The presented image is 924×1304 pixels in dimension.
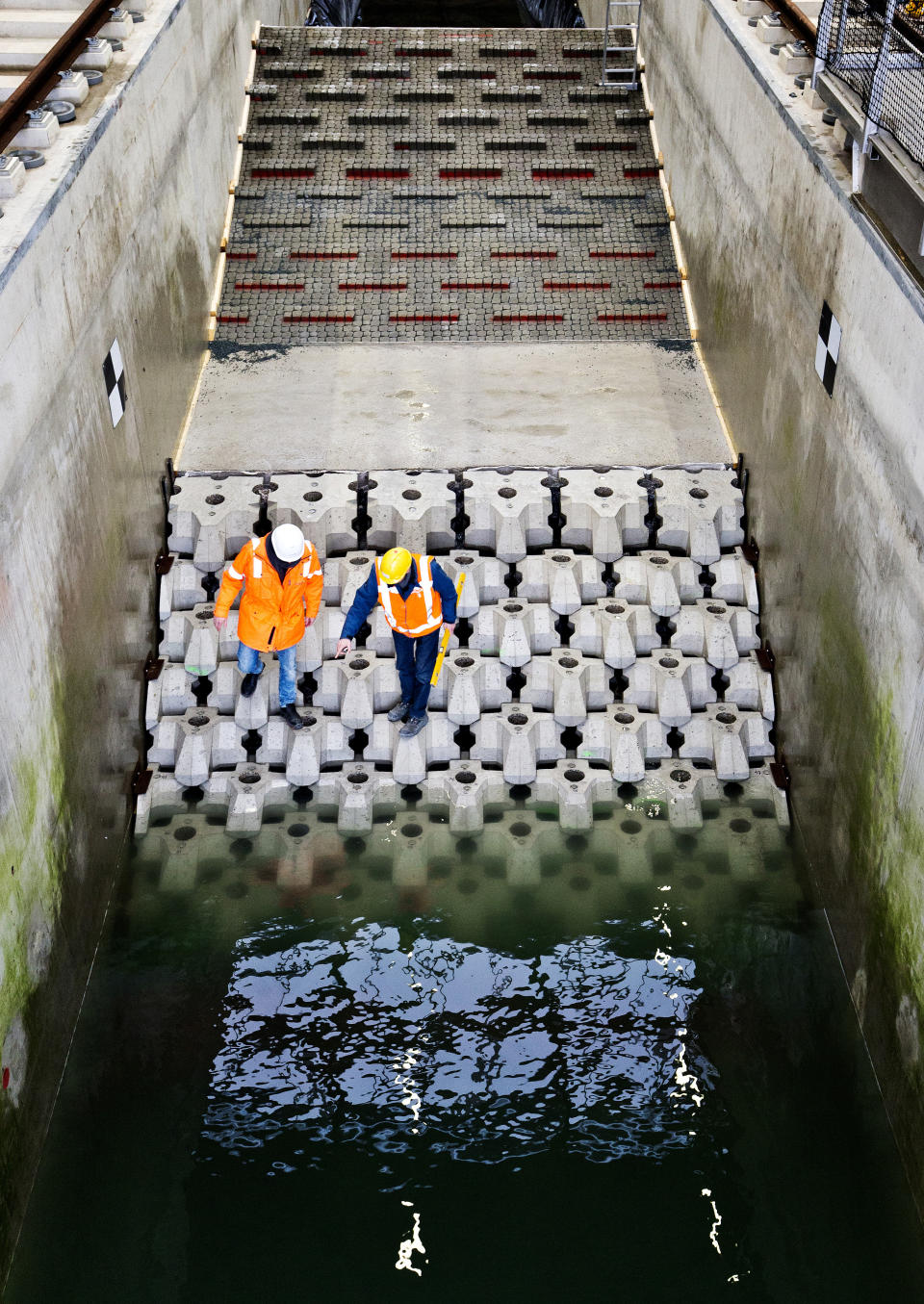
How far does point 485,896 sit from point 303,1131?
1.73 metres

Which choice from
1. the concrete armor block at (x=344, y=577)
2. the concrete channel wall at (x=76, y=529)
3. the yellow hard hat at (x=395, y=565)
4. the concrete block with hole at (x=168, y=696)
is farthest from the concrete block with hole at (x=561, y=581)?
the concrete channel wall at (x=76, y=529)

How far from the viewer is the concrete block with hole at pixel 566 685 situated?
26.0 ft

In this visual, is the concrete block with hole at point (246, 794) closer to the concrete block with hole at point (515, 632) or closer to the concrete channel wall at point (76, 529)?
the concrete channel wall at point (76, 529)

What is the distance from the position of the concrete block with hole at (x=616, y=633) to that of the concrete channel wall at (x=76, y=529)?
2.70 m

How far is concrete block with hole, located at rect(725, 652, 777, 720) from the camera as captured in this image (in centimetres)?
797

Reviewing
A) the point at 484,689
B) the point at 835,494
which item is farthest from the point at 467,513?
the point at 835,494

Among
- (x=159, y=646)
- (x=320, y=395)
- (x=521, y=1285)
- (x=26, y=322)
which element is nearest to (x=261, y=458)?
(x=320, y=395)

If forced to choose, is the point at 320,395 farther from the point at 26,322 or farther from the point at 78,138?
the point at 26,322

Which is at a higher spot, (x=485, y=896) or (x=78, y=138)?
(x=78, y=138)

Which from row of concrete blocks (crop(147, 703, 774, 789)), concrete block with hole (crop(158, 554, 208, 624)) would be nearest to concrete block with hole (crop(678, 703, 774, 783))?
row of concrete blocks (crop(147, 703, 774, 789))

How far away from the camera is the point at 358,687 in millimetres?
7883

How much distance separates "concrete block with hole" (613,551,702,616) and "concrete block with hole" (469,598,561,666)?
545 mm

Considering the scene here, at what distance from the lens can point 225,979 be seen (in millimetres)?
6449

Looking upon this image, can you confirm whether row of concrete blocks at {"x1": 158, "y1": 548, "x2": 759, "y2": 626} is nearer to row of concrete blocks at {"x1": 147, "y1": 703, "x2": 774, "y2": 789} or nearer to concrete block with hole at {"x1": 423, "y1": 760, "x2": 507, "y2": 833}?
row of concrete blocks at {"x1": 147, "y1": 703, "x2": 774, "y2": 789}
